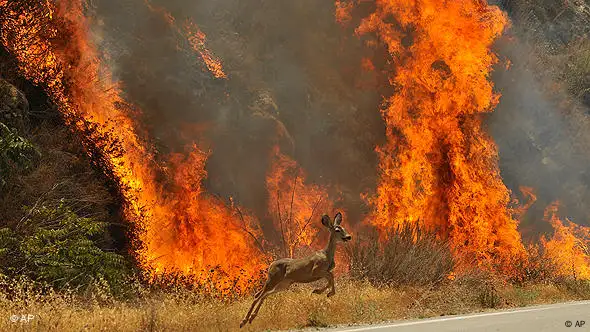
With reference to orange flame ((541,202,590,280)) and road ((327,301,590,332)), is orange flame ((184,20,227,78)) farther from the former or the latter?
road ((327,301,590,332))

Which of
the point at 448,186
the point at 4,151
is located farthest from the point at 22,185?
the point at 448,186

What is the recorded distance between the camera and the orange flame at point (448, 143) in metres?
23.8

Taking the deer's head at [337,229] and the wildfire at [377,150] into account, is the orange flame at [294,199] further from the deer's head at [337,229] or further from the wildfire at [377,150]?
the deer's head at [337,229]

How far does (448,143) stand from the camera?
965 inches

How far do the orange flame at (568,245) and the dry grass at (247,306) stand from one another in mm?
9539

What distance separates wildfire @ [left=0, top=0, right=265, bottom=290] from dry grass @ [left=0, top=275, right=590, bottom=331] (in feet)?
18.1

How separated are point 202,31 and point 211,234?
29.0 feet

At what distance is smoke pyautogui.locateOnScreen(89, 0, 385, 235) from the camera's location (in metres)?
22.1

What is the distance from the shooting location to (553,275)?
21.8 metres

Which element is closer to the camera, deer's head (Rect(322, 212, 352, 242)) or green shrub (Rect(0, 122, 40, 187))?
deer's head (Rect(322, 212, 352, 242))

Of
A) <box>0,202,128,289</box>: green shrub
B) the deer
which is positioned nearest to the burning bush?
<box>0,202,128,289</box>: green shrub

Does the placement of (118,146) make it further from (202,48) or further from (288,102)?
(288,102)

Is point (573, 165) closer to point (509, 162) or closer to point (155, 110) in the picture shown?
point (509, 162)

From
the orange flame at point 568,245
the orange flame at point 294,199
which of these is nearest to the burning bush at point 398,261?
the orange flame at point 294,199
